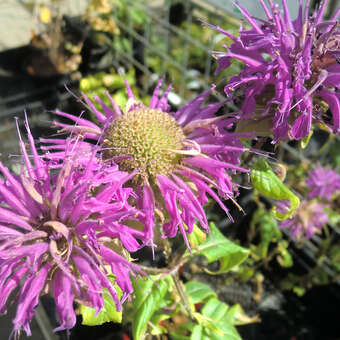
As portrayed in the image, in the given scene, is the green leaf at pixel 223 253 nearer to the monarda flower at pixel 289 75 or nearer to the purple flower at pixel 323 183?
the monarda flower at pixel 289 75

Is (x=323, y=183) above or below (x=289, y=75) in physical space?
below

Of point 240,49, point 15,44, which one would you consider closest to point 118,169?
point 240,49

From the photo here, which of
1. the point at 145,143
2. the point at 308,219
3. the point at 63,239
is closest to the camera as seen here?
the point at 63,239

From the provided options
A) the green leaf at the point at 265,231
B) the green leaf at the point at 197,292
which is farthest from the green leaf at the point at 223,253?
the green leaf at the point at 265,231

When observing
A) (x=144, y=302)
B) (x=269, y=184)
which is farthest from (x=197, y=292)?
(x=269, y=184)

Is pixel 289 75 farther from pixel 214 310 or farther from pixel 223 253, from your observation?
pixel 214 310

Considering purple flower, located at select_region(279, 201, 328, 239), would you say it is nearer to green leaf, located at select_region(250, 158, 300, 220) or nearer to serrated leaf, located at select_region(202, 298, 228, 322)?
serrated leaf, located at select_region(202, 298, 228, 322)
